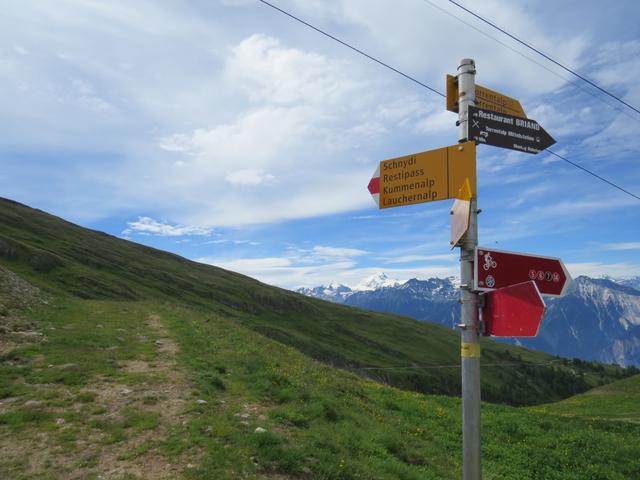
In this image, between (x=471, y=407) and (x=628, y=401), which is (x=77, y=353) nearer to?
(x=471, y=407)

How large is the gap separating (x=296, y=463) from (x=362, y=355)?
16441 centimetres

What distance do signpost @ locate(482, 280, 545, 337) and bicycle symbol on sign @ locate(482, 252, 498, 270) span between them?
0.33 m

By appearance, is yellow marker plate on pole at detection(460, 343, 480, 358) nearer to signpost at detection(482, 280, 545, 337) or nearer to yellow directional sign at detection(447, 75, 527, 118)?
signpost at detection(482, 280, 545, 337)

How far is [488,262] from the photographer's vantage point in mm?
5465

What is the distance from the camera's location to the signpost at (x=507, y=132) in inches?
243

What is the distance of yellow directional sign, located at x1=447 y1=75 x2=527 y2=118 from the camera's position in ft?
21.7

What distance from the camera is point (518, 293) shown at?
16.4 feet

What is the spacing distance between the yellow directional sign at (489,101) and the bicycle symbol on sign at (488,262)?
228 cm

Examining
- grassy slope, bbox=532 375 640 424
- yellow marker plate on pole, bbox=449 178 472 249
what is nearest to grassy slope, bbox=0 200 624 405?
grassy slope, bbox=532 375 640 424

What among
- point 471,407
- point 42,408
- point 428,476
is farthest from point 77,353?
point 471,407

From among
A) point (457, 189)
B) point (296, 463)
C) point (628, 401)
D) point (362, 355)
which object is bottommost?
point (362, 355)

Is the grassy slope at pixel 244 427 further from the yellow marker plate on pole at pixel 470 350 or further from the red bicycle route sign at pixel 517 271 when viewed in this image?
the red bicycle route sign at pixel 517 271

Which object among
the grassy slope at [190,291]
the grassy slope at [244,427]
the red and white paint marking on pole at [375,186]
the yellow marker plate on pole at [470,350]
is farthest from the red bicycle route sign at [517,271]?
the grassy slope at [190,291]

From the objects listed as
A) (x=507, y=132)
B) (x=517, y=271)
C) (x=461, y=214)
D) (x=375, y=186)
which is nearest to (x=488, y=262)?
(x=517, y=271)
